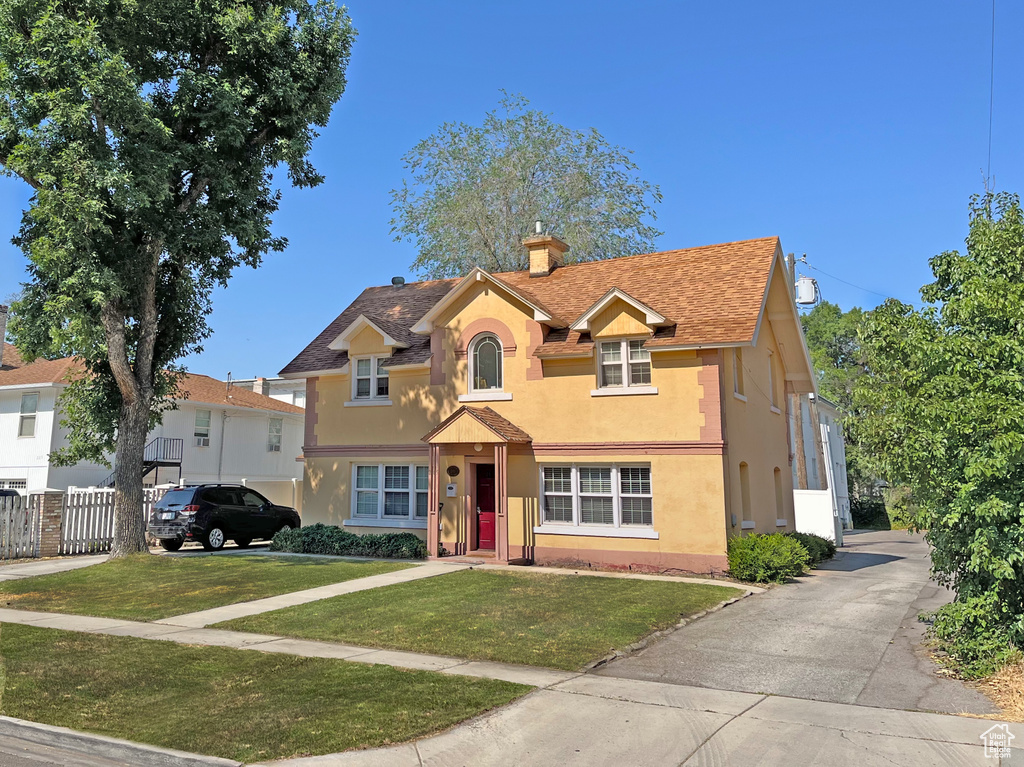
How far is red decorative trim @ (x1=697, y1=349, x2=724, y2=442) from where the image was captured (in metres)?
17.5

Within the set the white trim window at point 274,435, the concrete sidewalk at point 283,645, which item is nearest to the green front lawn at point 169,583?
the concrete sidewalk at point 283,645

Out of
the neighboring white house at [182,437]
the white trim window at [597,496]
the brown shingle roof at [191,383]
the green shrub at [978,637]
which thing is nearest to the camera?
the green shrub at [978,637]

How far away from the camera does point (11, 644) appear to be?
33.2 feet

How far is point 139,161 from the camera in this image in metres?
16.7

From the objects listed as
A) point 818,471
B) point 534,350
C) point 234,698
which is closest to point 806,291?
point 818,471

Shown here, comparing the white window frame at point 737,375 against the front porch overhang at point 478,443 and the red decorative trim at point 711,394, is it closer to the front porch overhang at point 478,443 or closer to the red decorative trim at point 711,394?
the red decorative trim at point 711,394

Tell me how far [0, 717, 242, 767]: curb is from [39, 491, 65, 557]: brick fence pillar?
52.2 ft

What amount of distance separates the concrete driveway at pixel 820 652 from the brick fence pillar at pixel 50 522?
58.7 ft

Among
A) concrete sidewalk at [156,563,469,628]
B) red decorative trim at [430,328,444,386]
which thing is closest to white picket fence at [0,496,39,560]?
concrete sidewalk at [156,563,469,628]

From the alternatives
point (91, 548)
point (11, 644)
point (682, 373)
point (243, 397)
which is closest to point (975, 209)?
point (682, 373)

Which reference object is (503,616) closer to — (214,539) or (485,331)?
(485,331)

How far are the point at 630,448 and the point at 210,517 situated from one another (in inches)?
494

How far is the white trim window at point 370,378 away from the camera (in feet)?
74.4

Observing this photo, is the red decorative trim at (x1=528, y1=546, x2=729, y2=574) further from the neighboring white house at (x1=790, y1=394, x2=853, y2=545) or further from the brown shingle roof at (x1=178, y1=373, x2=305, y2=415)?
the brown shingle roof at (x1=178, y1=373, x2=305, y2=415)
